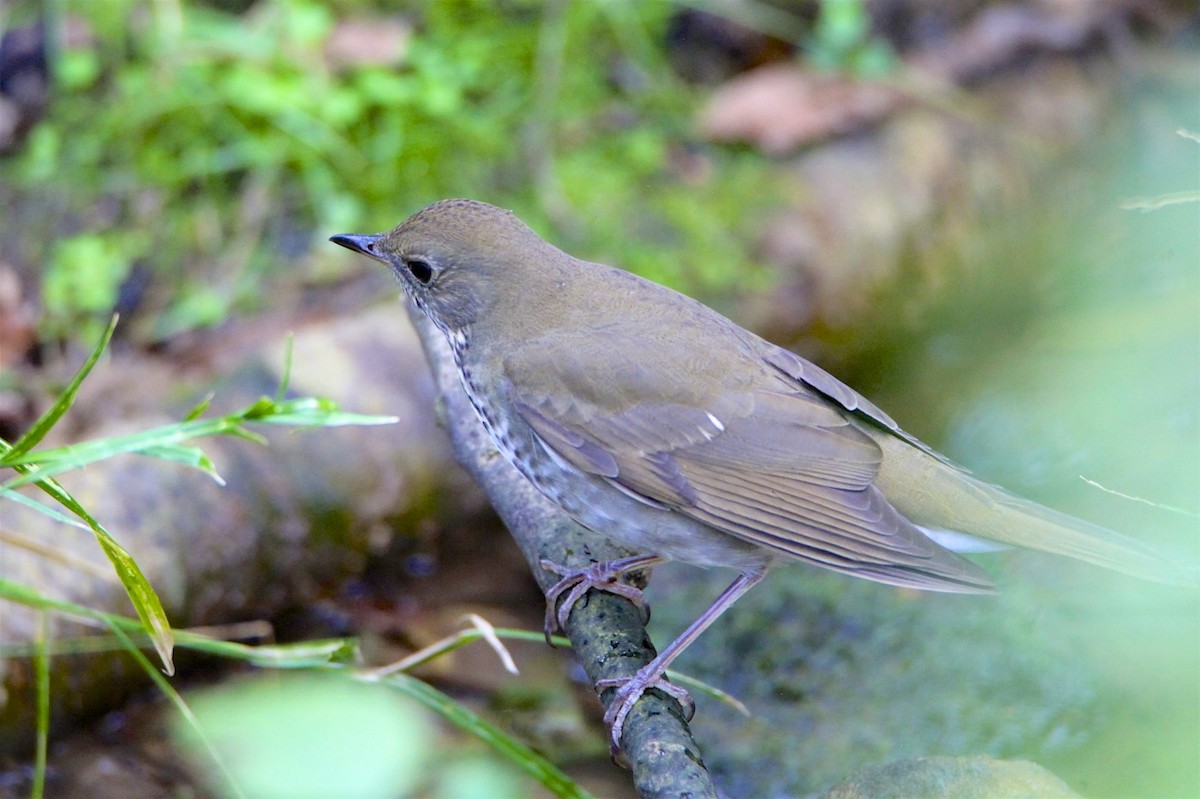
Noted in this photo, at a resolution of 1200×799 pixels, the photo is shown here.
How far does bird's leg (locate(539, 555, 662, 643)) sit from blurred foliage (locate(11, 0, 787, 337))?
2.07m

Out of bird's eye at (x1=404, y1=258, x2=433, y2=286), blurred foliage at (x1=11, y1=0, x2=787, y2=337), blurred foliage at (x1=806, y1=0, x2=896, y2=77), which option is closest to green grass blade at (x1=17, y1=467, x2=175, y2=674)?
bird's eye at (x1=404, y1=258, x2=433, y2=286)

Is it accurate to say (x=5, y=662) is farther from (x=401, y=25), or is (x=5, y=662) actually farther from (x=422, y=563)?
(x=401, y=25)

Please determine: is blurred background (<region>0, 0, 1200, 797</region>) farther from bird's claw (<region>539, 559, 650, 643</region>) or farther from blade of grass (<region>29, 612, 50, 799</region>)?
bird's claw (<region>539, 559, 650, 643</region>)

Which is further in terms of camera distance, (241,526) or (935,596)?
(935,596)

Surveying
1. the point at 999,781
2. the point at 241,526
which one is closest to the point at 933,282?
the point at 241,526

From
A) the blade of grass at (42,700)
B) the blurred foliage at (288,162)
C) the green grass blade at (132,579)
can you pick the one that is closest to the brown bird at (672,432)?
the green grass blade at (132,579)

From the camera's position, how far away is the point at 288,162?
209 inches

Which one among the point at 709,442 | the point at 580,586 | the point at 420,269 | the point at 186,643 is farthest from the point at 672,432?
the point at 186,643

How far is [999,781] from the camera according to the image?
2201 mm

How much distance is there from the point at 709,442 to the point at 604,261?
1.99 metres

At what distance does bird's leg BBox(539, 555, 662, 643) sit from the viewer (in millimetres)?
2865

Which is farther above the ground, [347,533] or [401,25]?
[401,25]

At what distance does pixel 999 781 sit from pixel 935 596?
1.94 meters

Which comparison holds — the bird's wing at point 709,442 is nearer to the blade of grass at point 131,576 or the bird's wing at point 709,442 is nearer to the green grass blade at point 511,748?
the green grass blade at point 511,748
